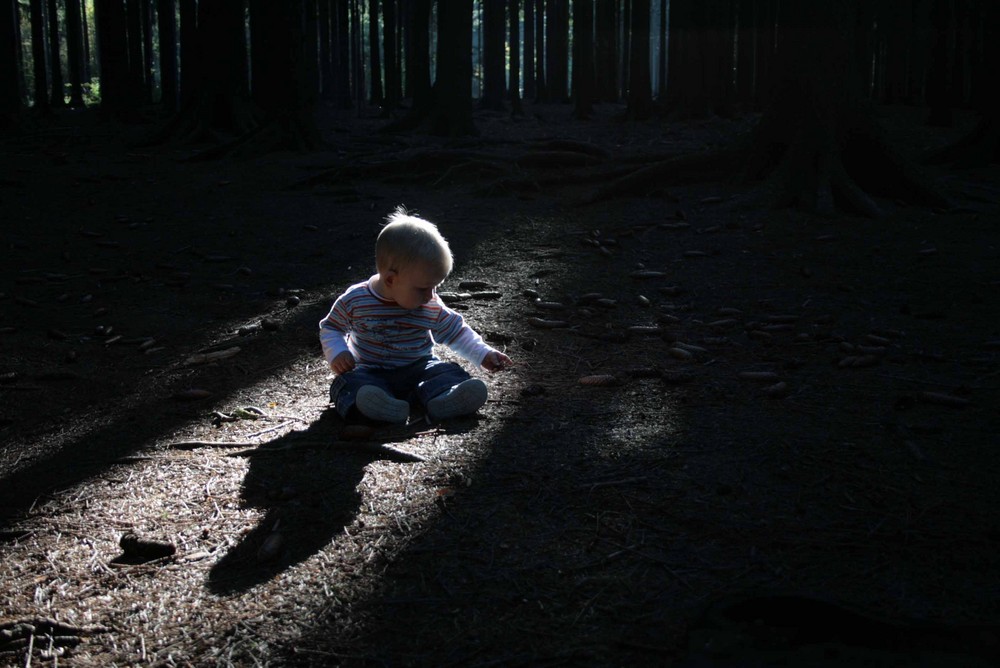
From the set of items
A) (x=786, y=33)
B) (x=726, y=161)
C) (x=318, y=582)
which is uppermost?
(x=786, y=33)

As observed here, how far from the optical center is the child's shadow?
2664 millimetres

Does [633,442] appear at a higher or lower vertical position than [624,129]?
lower

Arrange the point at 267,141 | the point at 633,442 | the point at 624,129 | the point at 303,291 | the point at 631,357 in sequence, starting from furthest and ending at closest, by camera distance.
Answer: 1. the point at 624,129
2. the point at 267,141
3. the point at 303,291
4. the point at 631,357
5. the point at 633,442

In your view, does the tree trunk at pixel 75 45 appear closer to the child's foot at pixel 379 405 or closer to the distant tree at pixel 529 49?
the distant tree at pixel 529 49

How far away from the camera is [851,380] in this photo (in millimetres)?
4254

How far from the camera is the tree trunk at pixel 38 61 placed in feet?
70.5

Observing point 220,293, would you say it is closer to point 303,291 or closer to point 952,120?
point 303,291

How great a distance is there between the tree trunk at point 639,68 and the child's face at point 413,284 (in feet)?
54.5

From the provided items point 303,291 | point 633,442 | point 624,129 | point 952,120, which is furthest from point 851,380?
point 952,120

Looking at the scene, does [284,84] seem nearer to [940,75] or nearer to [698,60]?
[698,60]

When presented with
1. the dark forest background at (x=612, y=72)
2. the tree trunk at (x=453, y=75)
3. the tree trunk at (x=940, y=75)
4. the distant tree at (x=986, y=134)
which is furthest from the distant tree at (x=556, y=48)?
the distant tree at (x=986, y=134)

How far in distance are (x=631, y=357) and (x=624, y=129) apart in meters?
14.4

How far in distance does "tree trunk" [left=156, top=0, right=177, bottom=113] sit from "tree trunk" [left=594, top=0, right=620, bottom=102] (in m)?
11.9

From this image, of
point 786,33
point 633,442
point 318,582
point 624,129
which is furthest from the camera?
point 624,129
